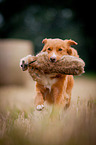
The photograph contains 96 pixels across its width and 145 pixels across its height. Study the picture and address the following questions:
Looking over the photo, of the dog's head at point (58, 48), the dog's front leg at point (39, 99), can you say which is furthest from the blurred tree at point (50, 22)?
the dog's front leg at point (39, 99)

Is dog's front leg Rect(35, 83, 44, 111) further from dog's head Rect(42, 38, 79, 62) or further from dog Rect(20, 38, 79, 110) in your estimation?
dog's head Rect(42, 38, 79, 62)

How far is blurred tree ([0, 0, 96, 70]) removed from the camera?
14008 mm

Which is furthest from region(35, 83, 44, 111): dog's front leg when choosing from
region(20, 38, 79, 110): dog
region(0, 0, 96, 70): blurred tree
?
region(0, 0, 96, 70): blurred tree

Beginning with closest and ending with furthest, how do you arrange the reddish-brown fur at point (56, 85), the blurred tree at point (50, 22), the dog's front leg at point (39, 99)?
the dog's front leg at point (39, 99) < the reddish-brown fur at point (56, 85) < the blurred tree at point (50, 22)

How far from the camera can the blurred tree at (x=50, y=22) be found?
1401 centimetres

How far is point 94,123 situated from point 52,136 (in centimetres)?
49

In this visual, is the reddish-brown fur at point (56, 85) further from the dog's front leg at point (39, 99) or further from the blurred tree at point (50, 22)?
the blurred tree at point (50, 22)

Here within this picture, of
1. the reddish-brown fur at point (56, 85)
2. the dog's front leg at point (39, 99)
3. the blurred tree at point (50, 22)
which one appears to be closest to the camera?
the dog's front leg at point (39, 99)

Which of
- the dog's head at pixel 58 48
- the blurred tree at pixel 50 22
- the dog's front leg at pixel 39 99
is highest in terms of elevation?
the blurred tree at pixel 50 22

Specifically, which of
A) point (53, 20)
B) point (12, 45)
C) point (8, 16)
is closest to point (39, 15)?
point (53, 20)

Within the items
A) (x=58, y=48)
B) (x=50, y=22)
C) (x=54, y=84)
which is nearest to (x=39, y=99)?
(x=54, y=84)

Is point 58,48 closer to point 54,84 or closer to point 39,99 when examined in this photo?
point 54,84

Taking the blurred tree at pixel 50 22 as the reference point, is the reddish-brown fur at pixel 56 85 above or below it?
below

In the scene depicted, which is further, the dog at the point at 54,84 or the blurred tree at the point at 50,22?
the blurred tree at the point at 50,22
